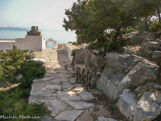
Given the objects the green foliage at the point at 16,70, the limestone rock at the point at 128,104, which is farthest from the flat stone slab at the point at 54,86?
the limestone rock at the point at 128,104

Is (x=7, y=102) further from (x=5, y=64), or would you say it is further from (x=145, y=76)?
(x=145, y=76)

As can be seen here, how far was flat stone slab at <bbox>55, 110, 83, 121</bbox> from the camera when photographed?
2906 millimetres

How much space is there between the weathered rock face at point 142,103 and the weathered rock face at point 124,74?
0.70 feet

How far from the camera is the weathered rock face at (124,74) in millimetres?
3184

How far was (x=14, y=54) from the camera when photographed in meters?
5.39

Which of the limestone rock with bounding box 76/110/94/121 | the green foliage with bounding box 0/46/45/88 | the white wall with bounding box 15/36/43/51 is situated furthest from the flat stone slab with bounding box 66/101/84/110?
the white wall with bounding box 15/36/43/51

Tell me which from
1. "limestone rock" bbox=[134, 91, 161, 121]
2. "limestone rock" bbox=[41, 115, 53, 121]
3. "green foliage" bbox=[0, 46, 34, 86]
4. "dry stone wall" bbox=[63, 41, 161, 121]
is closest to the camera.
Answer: "limestone rock" bbox=[134, 91, 161, 121]

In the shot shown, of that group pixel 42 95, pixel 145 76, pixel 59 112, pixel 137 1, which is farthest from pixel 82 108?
pixel 137 1

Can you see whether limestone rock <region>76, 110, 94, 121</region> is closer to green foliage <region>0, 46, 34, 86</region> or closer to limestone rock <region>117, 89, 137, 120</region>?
limestone rock <region>117, 89, 137, 120</region>

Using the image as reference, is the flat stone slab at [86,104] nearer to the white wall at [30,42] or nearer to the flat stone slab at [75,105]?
the flat stone slab at [75,105]

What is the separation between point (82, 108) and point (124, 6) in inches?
127

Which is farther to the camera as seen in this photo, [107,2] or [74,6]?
[74,6]

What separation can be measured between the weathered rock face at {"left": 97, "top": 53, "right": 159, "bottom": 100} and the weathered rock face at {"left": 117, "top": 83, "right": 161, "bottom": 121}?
21cm

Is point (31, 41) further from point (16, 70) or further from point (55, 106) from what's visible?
point (55, 106)
